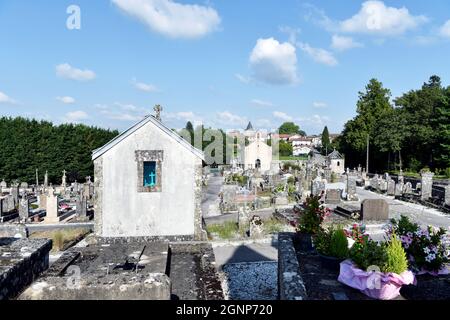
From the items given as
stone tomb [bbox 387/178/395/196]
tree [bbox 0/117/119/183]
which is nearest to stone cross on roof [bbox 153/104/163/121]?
stone tomb [bbox 387/178/395/196]

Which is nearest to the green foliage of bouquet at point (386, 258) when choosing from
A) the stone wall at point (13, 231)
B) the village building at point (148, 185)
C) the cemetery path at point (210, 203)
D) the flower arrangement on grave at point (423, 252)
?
the flower arrangement on grave at point (423, 252)

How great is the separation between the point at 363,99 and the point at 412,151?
1288cm

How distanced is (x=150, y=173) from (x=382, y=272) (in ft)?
30.8

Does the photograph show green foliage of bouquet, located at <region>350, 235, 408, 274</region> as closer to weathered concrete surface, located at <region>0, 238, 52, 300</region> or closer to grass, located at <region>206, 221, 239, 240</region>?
weathered concrete surface, located at <region>0, 238, 52, 300</region>

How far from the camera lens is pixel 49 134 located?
137 ft

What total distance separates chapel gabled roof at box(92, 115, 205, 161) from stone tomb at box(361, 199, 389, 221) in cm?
1018

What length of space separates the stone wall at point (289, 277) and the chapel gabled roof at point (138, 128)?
633 cm

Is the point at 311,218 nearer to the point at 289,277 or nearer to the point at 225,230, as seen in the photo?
the point at 289,277

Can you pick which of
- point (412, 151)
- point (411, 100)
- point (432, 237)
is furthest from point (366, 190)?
point (432, 237)

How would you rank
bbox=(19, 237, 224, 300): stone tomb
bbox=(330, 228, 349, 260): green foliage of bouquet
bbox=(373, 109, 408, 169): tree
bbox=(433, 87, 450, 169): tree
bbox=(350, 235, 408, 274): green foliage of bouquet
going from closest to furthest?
bbox=(19, 237, 224, 300): stone tomb, bbox=(350, 235, 408, 274): green foliage of bouquet, bbox=(330, 228, 349, 260): green foliage of bouquet, bbox=(433, 87, 450, 169): tree, bbox=(373, 109, 408, 169): tree

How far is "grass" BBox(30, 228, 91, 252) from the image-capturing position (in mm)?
15180

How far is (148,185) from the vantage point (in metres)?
13.4

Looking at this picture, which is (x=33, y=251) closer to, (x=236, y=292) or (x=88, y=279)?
(x=88, y=279)

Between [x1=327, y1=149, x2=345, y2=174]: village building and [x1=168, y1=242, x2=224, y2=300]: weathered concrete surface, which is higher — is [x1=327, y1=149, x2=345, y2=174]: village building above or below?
above
